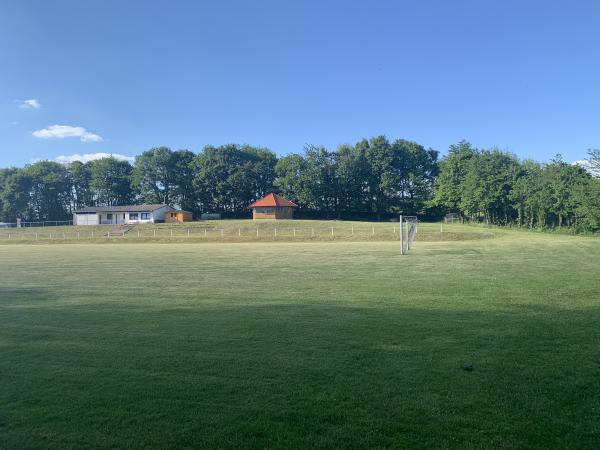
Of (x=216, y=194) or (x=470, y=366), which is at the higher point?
(x=216, y=194)

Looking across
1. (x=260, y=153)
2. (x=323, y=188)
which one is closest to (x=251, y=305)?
(x=323, y=188)

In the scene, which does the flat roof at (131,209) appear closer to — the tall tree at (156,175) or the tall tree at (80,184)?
the tall tree at (156,175)

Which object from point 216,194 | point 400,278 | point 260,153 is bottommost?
point 400,278

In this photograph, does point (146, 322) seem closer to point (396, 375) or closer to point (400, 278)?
point (396, 375)

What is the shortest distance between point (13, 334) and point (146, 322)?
8.00 ft

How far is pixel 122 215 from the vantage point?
87.8 m

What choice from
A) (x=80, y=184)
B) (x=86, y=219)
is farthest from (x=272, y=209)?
(x=80, y=184)

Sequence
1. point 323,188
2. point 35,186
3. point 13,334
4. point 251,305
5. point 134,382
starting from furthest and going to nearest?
point 35,186, point 323,188, point 251,305, point 13,334, point 134,382

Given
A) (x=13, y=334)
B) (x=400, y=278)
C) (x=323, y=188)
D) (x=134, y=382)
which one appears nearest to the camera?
(x=134, y=382)

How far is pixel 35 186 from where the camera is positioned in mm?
100625

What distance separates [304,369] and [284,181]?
88.6m

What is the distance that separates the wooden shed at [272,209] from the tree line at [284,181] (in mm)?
7190

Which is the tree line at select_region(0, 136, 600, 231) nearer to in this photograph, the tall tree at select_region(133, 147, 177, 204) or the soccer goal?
the tall tree at select_region(133, 147, 177, 204)

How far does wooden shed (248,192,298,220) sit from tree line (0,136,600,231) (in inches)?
283
